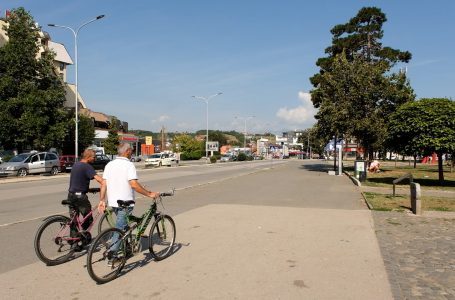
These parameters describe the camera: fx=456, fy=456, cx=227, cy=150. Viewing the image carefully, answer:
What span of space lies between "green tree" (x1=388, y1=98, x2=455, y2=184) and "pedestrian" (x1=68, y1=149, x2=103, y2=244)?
16.3 m

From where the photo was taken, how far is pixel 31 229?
30.9ft

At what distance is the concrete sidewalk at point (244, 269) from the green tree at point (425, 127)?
1066 centimetres

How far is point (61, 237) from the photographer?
6.60m

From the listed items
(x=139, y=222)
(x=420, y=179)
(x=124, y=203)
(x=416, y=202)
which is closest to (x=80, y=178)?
(x=124, y=203)

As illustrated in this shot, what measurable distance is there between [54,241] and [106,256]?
48.9 inches

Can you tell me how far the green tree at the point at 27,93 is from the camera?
34.4m

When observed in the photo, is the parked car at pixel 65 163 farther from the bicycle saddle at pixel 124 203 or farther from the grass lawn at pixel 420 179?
the bicycle saddle at pixel 124 203

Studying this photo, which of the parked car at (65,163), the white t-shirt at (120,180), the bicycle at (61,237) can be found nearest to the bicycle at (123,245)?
the white t-shirt at (120,180)

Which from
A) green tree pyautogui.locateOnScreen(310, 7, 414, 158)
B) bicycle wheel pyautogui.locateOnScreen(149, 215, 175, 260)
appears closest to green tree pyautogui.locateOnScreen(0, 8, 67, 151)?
green tree pyautogui.locateOnScreen(310, 7, 414, 158)

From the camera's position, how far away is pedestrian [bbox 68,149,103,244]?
6787 mm

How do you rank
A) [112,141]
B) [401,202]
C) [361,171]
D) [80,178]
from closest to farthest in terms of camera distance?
[80,178] < [401,202] < [361,171] < [112,141]

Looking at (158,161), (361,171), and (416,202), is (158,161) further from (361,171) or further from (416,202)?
(416,202)

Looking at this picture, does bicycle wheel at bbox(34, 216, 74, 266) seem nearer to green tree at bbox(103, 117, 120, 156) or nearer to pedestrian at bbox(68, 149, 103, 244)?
pedestrian at bbox(68, 149, 103, 244)

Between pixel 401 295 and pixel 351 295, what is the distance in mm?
564
